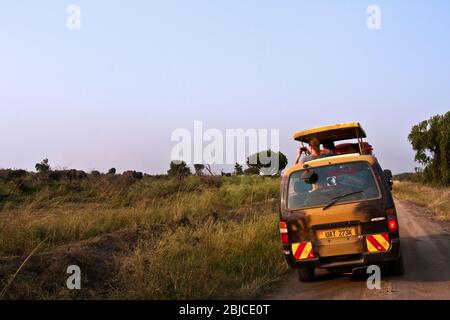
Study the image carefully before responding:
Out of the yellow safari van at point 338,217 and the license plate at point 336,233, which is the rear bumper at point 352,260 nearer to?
the yellow safari van at point 338,217

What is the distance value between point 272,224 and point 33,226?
538 cm

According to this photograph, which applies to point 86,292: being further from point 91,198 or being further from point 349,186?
point 91,198

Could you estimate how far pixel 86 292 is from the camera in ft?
20.4

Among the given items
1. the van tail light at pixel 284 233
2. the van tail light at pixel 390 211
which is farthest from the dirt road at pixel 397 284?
the van tail light at pixel 390 211

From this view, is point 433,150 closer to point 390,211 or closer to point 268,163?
point 268,163

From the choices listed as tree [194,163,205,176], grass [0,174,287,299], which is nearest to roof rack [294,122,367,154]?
grass [0,174,287,299]

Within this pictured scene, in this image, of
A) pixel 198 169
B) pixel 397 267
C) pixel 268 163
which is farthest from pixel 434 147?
pixel 397 267

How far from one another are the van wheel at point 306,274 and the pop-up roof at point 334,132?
331 centimetres

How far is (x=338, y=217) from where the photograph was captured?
21.3 feet

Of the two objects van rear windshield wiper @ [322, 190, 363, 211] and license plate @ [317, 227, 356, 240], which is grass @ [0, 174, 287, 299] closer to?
license plate @ [317, 227, 356, 240]

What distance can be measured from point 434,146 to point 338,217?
125 feet

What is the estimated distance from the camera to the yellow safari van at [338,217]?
6.38 meters
